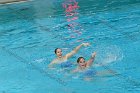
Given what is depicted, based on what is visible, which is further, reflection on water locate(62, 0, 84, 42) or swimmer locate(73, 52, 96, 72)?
reflection on water locate(62, 0, 84, 42)

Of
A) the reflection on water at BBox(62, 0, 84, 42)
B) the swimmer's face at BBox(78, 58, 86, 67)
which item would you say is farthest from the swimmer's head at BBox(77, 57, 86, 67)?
the reflection on water at BBox(62, 0, 84, 42)

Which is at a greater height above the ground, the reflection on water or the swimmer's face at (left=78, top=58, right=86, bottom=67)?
the reflection on water

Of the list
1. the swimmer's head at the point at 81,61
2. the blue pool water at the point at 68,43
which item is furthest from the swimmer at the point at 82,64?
the blue pool water at the point at 68,43

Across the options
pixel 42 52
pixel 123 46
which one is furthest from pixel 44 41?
pixel 123 46

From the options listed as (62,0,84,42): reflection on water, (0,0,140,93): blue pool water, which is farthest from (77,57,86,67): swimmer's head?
(62,0,84,42): reflection on water

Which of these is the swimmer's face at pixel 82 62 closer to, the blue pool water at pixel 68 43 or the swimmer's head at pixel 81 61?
the swimmer's head at pixel 81 61

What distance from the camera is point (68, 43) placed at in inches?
424

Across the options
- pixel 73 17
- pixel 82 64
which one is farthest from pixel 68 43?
pixel 73 17

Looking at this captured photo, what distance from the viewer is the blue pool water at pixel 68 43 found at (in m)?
7.91

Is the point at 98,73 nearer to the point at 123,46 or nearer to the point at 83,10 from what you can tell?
the point at 123,46

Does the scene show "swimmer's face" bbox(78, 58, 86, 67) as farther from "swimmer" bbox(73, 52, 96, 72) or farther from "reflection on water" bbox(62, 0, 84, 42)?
"reflection on water" bbox(62, 0, 84, 42)

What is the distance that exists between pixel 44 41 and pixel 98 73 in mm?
3442

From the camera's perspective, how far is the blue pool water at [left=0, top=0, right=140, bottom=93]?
791 centimetres

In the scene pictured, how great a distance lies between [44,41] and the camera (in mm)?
11219
